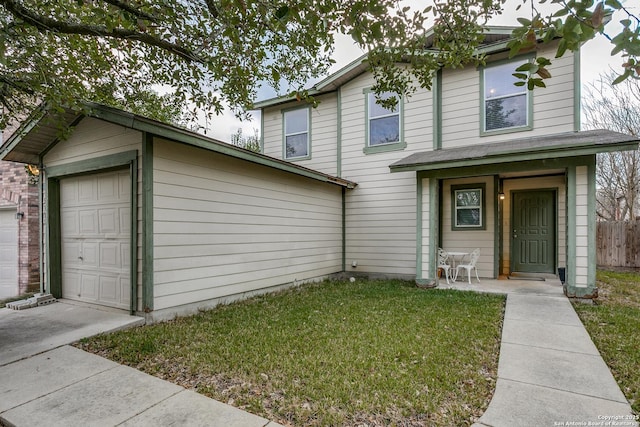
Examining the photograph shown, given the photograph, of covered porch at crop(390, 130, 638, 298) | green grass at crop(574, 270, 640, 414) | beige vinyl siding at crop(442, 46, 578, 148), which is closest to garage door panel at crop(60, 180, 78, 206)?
covered porch at crop(390, 130, 638, 298)

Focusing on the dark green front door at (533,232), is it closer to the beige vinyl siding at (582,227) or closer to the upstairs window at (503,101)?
the upstairs window at (503,101)

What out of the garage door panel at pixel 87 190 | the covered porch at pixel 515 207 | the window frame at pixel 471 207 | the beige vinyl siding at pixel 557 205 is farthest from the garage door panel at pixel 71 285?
the beige vinyl siding at pixel 557 205

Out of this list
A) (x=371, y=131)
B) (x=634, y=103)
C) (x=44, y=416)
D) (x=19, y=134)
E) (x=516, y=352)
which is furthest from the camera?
(x=634, y=103)

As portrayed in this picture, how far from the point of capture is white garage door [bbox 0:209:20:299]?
743 cm

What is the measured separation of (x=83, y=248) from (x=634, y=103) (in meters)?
17.2

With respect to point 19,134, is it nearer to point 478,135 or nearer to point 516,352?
point 516,352

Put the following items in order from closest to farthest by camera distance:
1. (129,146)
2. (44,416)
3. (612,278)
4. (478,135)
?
1. (44,416)
2. (129,146)
3. (478,135)
4. (612,278)

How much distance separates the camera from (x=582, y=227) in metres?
5.46

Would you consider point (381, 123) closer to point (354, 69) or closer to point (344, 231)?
point (354, 69)

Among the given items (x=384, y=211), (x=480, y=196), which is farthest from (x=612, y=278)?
(x=384, y=211)

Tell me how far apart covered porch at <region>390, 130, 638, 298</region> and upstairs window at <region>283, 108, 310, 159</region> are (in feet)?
11.9

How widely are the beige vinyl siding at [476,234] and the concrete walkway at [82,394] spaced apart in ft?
22.8

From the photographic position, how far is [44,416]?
7.66ft

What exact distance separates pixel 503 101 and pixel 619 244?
6.44 m
